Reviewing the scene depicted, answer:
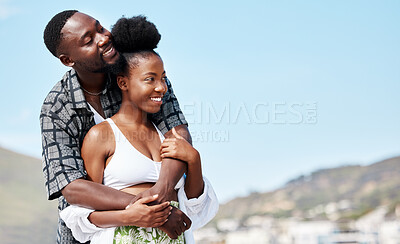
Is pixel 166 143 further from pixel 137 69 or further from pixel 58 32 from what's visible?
pixel 58 32

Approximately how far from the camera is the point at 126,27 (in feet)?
6.65

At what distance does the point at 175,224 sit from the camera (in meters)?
1.94

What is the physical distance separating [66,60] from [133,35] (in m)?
0.27

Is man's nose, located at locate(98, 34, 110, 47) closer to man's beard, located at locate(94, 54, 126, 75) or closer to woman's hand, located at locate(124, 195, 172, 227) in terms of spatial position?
man's beard, located at locate(94, 54, 126, 75)

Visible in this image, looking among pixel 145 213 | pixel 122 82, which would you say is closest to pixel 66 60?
pixel 122 82

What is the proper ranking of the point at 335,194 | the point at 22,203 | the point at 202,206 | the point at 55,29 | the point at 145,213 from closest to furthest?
the point at 145,213, the point at 55,29, the point at 202,206, the point at 22,203, the point at 335,194

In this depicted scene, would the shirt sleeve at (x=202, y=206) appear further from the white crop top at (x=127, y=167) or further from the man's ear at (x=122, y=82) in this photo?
the man's ear at (x=122, y=82)

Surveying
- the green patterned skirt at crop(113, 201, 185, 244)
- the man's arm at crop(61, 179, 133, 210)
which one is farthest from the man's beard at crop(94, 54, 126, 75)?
the green patterned skirt at crop(113, 201, 185, 244)

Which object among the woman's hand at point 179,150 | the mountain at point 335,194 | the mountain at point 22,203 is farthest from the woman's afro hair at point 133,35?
the mountain at point 335,194

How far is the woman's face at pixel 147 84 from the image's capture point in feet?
6.49

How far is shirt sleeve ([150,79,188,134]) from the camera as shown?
2191mm

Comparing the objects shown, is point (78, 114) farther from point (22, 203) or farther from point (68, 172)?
point (22, 203)

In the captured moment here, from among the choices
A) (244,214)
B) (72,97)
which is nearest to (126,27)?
(72,97)

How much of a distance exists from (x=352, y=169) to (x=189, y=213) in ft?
119
